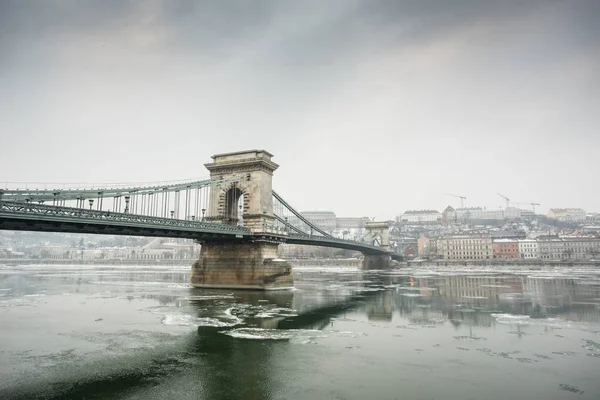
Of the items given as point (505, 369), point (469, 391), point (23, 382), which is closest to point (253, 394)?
point (469, 391)

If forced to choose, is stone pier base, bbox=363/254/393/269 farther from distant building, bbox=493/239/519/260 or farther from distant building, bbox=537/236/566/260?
distant building, bbox=537/236/566/260

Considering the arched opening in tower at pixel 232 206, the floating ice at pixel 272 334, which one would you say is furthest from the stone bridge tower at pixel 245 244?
the floating ice at pixel 272 334

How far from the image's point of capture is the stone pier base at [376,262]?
94188 millimetres

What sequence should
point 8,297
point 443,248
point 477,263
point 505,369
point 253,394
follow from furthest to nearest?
1. point 443,248
2. point 477,263
3. point 8,297
4. point 505,369
5. point 253,394

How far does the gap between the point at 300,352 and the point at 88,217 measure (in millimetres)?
16174

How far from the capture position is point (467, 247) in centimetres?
12325

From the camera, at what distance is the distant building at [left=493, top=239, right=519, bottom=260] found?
395 ft

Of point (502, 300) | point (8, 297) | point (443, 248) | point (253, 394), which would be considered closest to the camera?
point (253, 394)

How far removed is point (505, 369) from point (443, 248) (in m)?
125

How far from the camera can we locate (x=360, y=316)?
67.5 ft

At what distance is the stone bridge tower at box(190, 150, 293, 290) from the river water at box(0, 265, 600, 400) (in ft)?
40.8

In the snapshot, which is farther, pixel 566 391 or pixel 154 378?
pixel 154 378

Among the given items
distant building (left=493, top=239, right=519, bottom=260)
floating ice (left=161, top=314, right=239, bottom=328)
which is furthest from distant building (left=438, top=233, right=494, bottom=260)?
floating ice (left=161, top=314, right=239, bottom=328)

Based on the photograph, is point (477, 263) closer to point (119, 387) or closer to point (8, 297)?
point (8, 297)
